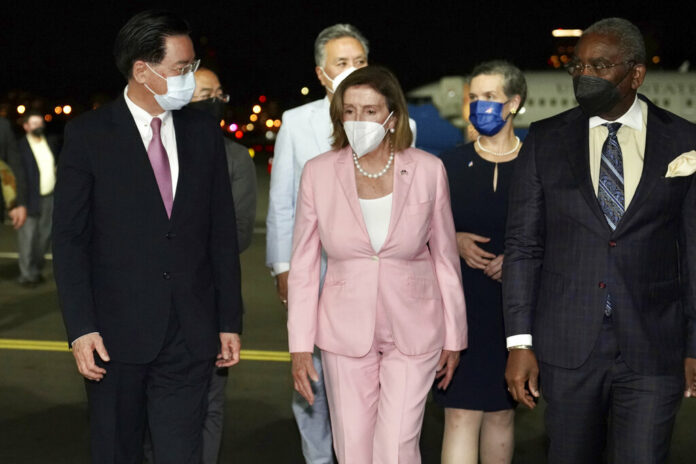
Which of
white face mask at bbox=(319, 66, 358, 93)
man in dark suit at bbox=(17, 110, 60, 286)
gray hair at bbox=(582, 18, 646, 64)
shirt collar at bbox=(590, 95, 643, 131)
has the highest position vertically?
gray hair at bbox=(582, 18, 646, 64)

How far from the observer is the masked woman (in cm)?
476

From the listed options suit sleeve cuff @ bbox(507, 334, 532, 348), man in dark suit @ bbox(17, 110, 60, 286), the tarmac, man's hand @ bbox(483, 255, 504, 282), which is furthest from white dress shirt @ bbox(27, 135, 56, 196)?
suit sleeve cuff @ bbox(507, 334, 532, 348)

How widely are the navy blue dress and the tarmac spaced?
47.1 inches

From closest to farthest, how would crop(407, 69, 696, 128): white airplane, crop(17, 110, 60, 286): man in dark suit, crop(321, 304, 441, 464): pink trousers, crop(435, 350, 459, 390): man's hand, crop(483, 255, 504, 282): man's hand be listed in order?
crop(321, 304, 441, 464): pink trousers, crop(435, 350, 459, 390): man's hand, crop(483, 255, 504, 282): man's hand, crop(17, 110, 60, 286): man in dark suit, crop(407, 69, 696, 128): white airplane

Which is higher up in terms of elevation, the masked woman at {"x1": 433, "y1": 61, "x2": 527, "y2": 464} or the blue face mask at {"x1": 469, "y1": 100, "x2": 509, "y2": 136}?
the blue face mask at {"x1": 469, "y1": 100, "x2": 509, "y2": 136}

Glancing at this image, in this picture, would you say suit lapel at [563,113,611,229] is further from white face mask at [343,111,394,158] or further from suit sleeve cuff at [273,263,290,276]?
suit sleeve cuff at [273,263,290,276]

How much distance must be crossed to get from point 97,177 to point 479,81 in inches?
79.5

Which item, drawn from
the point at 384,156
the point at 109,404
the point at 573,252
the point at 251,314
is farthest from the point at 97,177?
the point at 251,314

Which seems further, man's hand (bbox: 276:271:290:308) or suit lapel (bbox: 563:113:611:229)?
man's hand (bbox: 276:271:290:308)

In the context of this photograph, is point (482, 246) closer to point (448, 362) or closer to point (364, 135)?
point (448, 362)

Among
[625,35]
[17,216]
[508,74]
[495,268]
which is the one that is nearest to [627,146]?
[625,35]

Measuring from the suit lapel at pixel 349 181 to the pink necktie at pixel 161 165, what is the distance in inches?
26.0

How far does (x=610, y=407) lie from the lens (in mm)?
3740

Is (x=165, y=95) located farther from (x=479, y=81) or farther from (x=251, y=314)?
(x=251, y=314)
